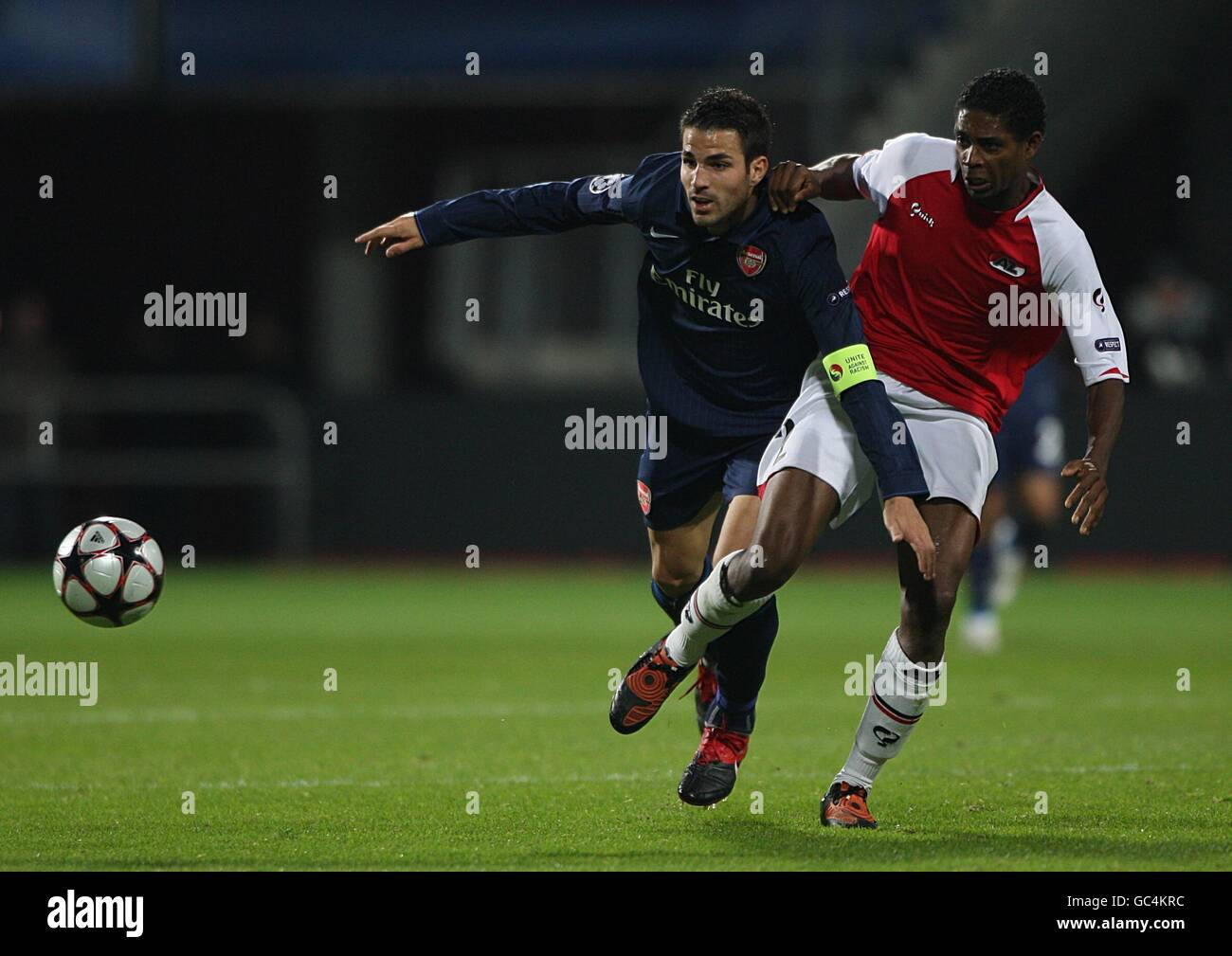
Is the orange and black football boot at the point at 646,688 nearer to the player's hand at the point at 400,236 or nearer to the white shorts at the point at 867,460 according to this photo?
the white shorts at the point at 867,460

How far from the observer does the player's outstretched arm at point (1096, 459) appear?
17.9ft

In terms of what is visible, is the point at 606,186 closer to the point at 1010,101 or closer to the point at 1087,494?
the point at 1010,101

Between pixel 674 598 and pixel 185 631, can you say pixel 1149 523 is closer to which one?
pixel 185 631

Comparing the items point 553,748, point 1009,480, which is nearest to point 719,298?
point 553,748

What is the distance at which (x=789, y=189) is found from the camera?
5922 millimetres

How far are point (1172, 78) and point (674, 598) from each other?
13.2m

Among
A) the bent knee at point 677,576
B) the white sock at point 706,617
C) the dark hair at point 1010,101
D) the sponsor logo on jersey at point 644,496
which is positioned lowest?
the white sock at point 706,617

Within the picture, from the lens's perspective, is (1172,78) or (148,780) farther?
(1172,78)

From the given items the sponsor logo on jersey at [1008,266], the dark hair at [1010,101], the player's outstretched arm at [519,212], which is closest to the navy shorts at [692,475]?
the player's outstretched arm at [519,212]

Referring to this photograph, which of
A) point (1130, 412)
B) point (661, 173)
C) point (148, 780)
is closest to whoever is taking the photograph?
point (661, 173)

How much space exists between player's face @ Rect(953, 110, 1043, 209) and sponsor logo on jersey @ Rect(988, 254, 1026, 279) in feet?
0.64

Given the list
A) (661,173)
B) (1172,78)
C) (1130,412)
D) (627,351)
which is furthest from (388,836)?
(1172,78)

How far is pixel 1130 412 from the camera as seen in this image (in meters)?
15.7

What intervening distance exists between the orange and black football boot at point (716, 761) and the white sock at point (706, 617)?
1.23 feet
